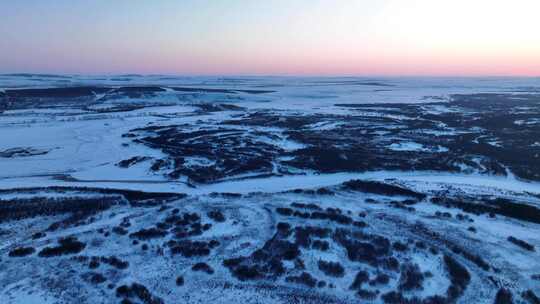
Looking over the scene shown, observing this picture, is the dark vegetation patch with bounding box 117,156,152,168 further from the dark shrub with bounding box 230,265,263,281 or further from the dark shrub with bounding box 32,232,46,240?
the dark shrub with bounding box 230,265,263,281

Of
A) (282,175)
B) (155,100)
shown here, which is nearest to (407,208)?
(282,175)

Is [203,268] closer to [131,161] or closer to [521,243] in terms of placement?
[521,243]

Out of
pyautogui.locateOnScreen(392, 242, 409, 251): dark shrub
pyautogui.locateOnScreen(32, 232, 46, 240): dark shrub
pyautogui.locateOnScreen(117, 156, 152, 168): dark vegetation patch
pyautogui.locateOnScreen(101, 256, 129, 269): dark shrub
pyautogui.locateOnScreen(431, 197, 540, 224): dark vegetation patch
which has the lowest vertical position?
pyautogui.locateOnScreen(101, 256, 129, 269): dark shrub

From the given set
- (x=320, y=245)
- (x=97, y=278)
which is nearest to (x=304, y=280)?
(x=320, y=245)

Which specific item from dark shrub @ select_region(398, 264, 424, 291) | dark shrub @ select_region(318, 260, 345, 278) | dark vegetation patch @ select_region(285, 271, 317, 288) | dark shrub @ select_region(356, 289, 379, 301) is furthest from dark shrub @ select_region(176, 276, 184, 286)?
dark shrub @ select_region(398, 264, 424, 291)

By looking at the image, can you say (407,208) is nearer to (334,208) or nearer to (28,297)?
(334,208)

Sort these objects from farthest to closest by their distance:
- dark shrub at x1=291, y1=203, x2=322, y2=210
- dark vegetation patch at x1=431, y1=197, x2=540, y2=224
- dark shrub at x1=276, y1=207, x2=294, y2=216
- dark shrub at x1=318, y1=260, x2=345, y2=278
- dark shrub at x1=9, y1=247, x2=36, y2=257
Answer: dark shrub at x1=291, y1=203, x2=322, y2=210 → dark shrub at x1=276, y1=207, x2=294, y2=216 → dark vegetation patch at x1=431, y1=197, x2=540, y2=224 → dark shrub at x1=9, y1=247, x2=36, y2=257 → dark shrub at x1=318, y1=260, x2=345, y2=278

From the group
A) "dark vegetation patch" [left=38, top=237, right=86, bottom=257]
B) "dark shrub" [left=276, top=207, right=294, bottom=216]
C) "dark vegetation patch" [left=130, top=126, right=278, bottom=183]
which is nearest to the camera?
"dark vegetation patch" [left=38, top=237, right=86, bottom=257]
